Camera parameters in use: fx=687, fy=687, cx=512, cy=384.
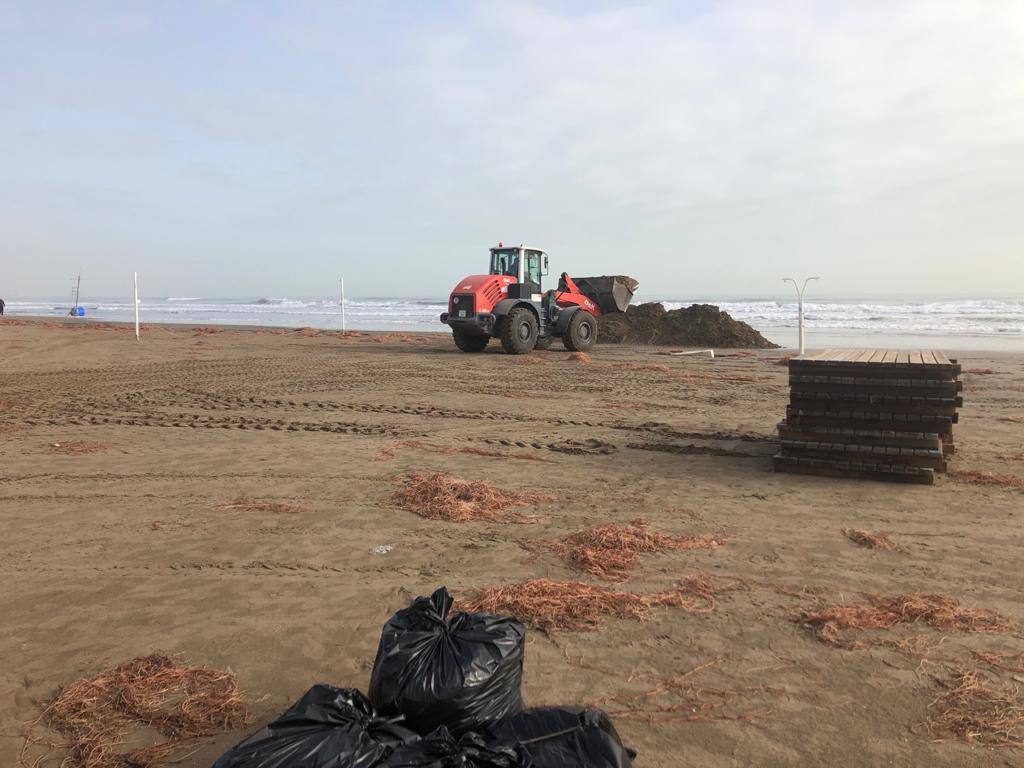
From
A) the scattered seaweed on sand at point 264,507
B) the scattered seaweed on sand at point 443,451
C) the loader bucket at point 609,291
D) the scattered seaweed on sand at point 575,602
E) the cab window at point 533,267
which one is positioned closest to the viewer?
the scattered seaweed on sand at point 575,602

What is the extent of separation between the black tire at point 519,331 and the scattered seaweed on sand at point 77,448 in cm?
1009

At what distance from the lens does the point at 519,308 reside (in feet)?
54.1

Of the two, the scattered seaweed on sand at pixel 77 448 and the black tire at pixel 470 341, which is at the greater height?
the black tire at pixel 470 341

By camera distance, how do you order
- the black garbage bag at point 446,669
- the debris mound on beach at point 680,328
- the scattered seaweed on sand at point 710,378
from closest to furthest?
the black garbage bag at point 446,669, the scattered seaweed on sand at point 710,378, the debris mound on beach at point 680,328

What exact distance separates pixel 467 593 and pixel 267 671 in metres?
1.08

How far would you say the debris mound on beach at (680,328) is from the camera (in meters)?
20.5

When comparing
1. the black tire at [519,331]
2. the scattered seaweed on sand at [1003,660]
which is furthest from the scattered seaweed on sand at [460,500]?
the black tire at [519,331]

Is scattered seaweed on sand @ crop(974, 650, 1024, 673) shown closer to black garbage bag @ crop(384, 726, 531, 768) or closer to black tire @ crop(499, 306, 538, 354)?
black garbage bag @ crop(384, 726, 531, 768)

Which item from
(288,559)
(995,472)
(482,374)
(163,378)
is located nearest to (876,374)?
(995,472)

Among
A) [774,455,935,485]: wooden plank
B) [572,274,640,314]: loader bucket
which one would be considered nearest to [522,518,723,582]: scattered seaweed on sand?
[774,455,935,485]: wooden plank

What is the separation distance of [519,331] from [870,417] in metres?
11.0

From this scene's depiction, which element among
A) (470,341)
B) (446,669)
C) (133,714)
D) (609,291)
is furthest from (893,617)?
(609,291)

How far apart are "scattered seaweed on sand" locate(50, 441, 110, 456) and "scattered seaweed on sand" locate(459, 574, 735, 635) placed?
5068 millimetres

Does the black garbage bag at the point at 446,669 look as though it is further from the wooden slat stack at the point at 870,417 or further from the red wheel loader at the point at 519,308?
the red wheel loader at the point at 519,308
